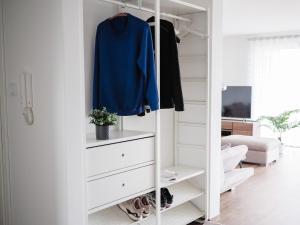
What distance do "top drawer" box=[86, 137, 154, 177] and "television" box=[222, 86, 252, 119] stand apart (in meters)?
5.27

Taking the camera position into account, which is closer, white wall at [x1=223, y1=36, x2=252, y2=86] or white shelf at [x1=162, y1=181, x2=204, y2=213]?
white shelf at [x1=162, y1=181, x2=204, y2=213]

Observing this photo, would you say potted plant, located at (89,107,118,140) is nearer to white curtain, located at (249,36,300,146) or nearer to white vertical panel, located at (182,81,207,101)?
white vertical panel, located at (182,81,207,101)

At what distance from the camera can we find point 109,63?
2586mm

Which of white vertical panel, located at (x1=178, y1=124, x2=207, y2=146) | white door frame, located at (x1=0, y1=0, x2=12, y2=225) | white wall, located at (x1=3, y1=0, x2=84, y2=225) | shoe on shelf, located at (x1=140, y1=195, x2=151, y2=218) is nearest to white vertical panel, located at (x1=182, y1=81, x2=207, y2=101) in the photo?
white vertical panel, located at (x1=178, y1=124, x2=207, y2=146)

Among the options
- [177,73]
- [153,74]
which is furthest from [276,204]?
[153,74]

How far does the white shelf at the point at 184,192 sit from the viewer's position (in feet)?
10.4

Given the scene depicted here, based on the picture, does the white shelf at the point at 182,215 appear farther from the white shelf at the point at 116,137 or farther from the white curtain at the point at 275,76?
the white curtain at the point at 275,76

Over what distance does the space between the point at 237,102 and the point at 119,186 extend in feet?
18.7

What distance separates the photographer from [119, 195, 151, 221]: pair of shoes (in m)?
2.65

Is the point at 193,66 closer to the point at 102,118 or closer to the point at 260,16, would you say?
the point at 102,118

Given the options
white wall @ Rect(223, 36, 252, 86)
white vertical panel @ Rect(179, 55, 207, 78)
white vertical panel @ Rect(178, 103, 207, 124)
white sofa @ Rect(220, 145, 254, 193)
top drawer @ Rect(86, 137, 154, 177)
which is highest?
white wall @ Rect(223, 36, 252, 86)

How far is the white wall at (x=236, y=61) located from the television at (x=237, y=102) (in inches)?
17.1

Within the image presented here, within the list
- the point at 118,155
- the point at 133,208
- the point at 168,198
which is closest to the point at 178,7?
the point at 118,155

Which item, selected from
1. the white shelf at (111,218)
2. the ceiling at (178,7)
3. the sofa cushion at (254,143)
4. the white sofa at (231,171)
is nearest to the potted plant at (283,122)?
the sofa cushion at (254,143)
